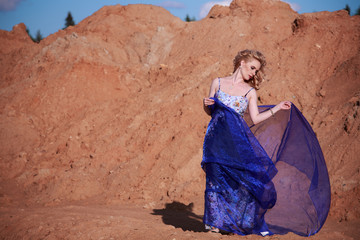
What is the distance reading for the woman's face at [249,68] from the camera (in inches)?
160

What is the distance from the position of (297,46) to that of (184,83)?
305 cm

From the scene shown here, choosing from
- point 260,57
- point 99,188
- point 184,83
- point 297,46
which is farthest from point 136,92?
point 260,57

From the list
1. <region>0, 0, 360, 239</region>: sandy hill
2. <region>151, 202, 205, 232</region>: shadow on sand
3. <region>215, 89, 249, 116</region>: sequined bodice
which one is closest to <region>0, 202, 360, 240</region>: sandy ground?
<region>151, 202, 205, 232</region>: shadow on sand

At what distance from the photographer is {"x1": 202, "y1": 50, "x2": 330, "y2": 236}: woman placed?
3902 mm

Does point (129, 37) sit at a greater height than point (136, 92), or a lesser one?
greater

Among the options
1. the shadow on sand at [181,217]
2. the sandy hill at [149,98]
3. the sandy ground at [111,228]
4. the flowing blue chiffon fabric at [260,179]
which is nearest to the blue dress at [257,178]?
the flowing blue chiffon fabric at [260,179]

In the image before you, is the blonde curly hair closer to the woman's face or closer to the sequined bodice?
the woman's face

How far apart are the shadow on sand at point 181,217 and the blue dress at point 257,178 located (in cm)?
115

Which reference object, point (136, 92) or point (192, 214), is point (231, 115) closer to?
point (192, 214)

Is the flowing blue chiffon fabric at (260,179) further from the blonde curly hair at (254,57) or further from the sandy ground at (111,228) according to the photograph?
the blonde curly hair at (254,57)

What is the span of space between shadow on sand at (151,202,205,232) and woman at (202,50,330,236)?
1.16m

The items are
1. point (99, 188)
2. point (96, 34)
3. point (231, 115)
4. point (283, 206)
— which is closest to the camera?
point (231, 115)

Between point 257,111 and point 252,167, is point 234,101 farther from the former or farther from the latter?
point 252,167

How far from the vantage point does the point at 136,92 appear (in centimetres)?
1073
